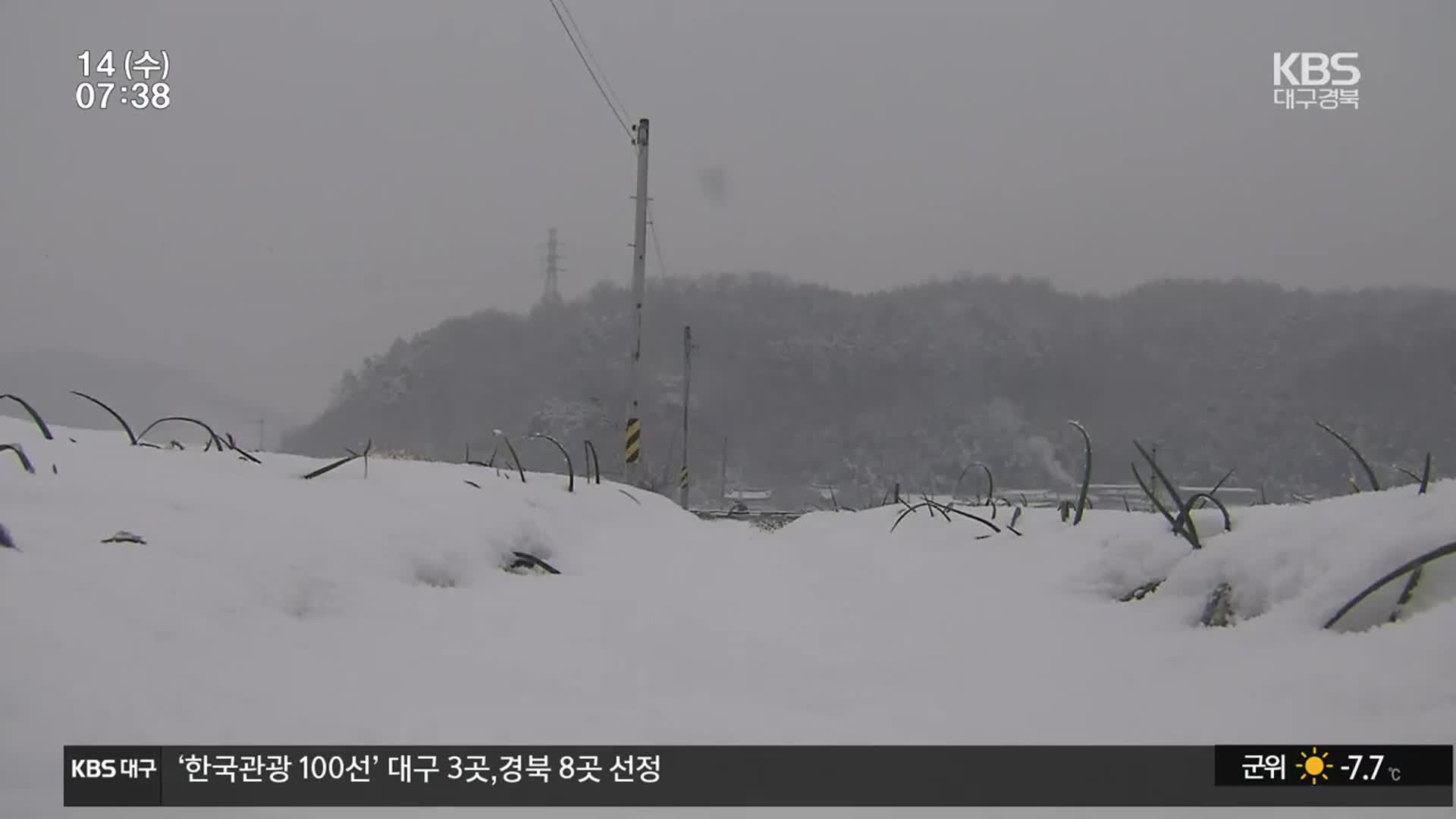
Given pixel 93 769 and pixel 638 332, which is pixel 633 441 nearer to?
pixel 638 332

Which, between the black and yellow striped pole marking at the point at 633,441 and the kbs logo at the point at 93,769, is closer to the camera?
the kbs logo at the point at 93,769

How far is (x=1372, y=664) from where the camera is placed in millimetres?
995

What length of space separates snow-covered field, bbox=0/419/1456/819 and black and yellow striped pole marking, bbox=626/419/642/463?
8.52 m

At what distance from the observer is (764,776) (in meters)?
0.85

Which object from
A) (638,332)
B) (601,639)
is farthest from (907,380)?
(601,639)

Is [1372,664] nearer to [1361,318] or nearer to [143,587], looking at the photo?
[143,587]

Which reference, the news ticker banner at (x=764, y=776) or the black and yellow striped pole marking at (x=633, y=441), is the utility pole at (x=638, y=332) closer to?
the black and yellow striped pole marking at (x=633, y=441)

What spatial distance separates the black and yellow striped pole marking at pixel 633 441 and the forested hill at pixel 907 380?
100cm

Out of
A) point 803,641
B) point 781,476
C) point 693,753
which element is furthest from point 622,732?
point 781,476

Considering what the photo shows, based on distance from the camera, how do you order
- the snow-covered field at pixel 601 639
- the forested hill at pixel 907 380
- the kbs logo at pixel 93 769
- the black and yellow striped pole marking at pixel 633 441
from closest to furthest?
the kbs logo at pixel 93 769
the snow-covered field at pixel 601 639
the black and yellow striped pole marking at pixel 633 441
the forested hill at pixel 907 380

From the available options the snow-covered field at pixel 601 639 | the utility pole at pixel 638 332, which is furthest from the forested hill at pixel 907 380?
the snow-covered field at pixel 601 639

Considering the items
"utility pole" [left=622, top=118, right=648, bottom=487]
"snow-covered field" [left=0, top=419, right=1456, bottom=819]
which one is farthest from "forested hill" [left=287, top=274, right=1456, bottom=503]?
"snow-covered field" [left=0, top=419, right=1456, bottom=819]

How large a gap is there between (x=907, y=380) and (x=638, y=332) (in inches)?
1383

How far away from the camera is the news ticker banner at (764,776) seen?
77 centimetres
